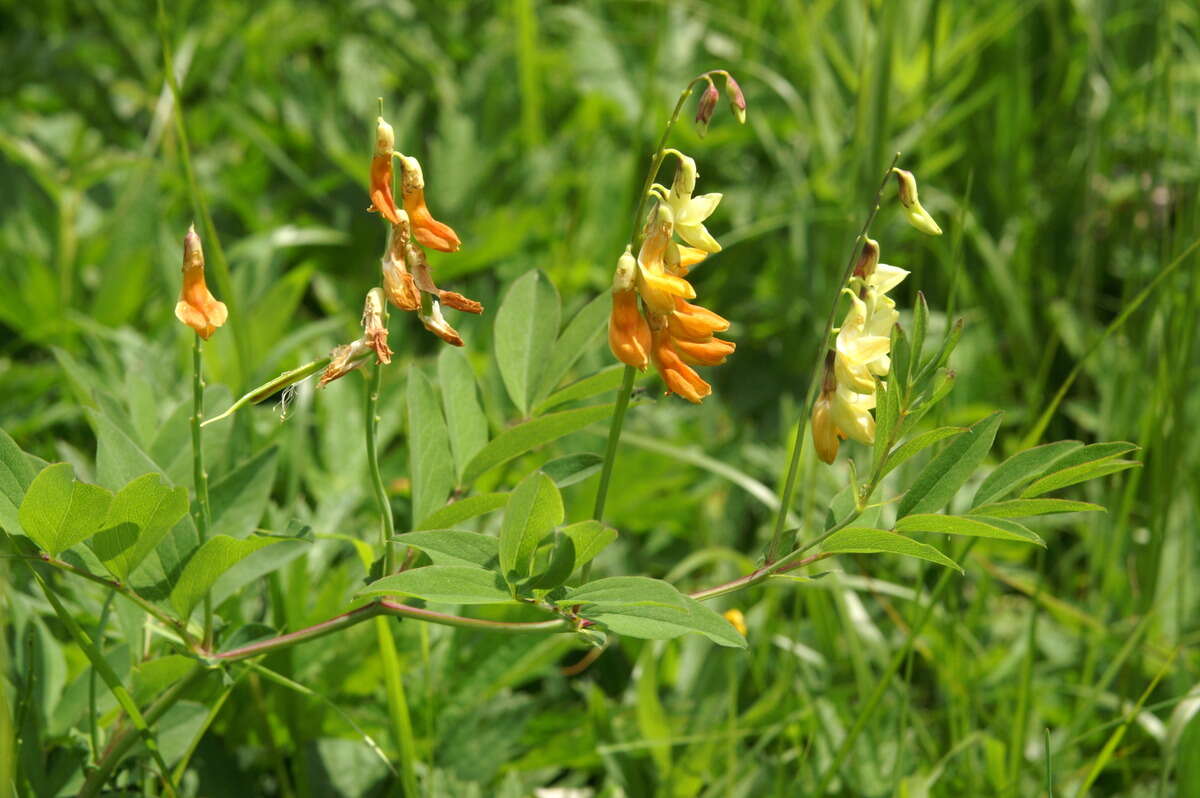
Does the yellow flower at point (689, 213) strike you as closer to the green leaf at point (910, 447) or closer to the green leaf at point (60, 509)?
the green leaf at point (910, 447)

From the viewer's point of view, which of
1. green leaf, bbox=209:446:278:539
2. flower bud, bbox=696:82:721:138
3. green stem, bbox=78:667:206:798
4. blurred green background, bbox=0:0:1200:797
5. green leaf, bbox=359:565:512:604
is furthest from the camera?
blurred green background, bbox=0:0:1200:797

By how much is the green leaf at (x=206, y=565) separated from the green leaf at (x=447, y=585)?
137 mm

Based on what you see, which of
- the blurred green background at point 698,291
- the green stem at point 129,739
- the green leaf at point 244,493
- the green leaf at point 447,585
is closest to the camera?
the green leaf at point 447,585

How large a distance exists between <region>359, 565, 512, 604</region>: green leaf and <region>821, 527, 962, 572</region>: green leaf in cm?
26

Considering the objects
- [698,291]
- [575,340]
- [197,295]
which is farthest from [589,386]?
[698,291]

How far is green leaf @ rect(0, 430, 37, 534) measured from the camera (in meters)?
0.97

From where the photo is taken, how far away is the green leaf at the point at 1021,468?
100 cm

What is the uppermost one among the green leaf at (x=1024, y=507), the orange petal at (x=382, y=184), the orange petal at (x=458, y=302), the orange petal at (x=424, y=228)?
the orange petal at (x=382, y=184)

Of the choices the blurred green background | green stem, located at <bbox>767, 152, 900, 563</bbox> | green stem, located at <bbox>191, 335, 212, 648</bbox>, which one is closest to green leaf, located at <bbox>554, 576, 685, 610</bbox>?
green stem, located at <bbox>767, 152, 900, 563</bbox>

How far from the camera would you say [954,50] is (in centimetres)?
263

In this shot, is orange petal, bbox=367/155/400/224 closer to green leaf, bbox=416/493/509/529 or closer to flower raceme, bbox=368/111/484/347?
flower raceme, bbox=368/111/484/347

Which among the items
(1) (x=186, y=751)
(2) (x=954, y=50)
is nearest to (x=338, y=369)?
(1) (x=186, y=751)

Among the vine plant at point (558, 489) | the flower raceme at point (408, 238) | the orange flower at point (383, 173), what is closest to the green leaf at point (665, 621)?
the vine plant at point (558, 489)

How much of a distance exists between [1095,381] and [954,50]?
30.7 inches
